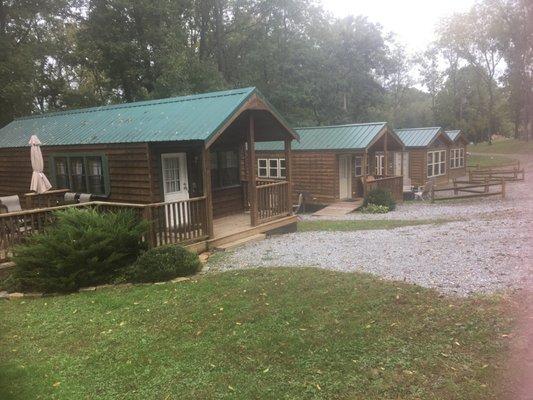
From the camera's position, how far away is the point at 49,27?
27672mm

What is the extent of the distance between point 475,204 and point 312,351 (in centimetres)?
1684

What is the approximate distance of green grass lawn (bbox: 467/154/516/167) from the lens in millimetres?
39362

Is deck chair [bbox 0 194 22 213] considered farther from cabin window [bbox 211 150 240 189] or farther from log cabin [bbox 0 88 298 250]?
cabin window [bbox 211 150 240 189]

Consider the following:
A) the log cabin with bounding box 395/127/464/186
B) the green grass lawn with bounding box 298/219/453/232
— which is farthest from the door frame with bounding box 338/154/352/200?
the log cabin with bounding box 395/127/464/186

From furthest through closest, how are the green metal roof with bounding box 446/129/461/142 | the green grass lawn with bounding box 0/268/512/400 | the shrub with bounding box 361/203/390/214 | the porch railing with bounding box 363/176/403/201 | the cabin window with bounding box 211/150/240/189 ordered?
the green metal roof with bounding box 446/129/461/142 < the porch railing with bounding box 363/176/403/201 < the shrub with bounding box 361/203/390/214 < the cabin window with bounding box 211/150/240/189 < the green grass lawn with bounding box 0/268/512/400

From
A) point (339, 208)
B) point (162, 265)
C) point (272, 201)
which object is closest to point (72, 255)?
point (162, 265)

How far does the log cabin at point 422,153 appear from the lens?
2714cm

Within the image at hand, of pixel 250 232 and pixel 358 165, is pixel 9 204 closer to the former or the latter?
pixel 250 232

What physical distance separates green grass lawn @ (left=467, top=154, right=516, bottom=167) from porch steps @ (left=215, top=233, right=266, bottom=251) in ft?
107

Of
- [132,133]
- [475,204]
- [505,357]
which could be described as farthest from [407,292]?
[475,204]

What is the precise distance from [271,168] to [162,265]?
15.1 m

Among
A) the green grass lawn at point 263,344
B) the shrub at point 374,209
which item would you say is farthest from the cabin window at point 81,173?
the shrub at point 374,209

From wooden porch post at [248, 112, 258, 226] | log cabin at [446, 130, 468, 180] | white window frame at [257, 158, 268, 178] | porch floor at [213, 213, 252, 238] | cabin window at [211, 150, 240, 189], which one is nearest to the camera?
wooden porch post at [248, 112, 258, 226]

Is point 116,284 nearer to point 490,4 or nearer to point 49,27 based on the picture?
point 49,27
